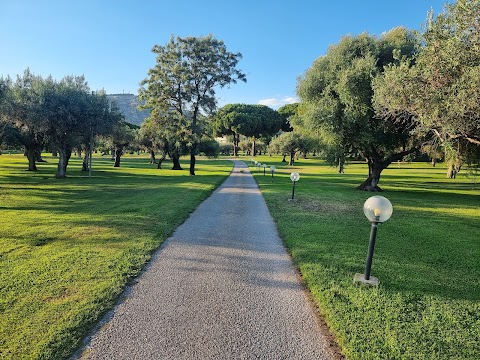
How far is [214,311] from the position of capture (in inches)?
152

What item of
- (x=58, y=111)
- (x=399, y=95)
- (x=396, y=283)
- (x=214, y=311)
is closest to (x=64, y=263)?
(x=214, y=311)

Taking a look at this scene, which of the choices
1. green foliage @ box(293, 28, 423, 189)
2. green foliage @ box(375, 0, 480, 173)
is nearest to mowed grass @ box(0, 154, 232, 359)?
green foliage @ box(375, 0, 480, 173)

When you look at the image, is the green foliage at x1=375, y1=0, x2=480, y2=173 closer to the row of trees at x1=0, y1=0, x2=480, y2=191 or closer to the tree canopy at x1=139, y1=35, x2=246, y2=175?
the row of trees at x1=0, y1=0, x2=480, y2=191

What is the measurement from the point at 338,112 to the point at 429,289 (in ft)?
43.7

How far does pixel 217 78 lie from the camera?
84.7ft

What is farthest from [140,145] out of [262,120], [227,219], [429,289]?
[262,120]

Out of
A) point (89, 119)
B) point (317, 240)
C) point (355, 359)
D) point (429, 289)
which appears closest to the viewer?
point (355, 359)

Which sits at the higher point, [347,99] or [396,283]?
[347,99]

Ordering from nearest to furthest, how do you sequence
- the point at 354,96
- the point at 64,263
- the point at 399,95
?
the point at 64,263 → the point at 399,95 → the point at 354,96

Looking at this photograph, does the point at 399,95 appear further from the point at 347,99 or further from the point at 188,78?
the point at 188,78

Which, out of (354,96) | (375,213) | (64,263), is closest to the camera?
(375,213)

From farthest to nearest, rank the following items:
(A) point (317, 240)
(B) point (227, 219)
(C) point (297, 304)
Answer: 1. (B) point (227, 219)
2. (A) point (317, 240)
3. (C) point (297, 304)

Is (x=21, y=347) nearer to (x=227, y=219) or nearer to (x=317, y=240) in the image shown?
(x=317, y=240)

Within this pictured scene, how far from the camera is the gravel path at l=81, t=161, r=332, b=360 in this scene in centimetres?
313
